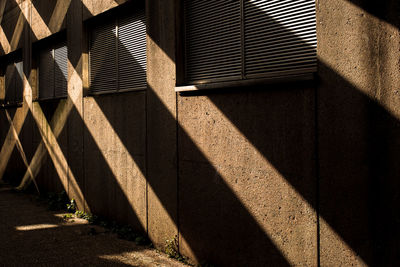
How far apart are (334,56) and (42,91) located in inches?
359

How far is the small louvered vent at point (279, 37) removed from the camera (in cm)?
417

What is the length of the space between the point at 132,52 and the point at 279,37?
334 cm

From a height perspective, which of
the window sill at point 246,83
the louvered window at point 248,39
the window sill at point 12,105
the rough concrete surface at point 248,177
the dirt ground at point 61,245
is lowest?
the dirt ground at point 61,245

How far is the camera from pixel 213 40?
537 centimetres

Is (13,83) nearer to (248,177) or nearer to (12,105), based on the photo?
(12,105)

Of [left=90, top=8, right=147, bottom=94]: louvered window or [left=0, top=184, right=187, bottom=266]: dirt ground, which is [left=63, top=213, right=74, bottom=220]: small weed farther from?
[left=90, top=8, right=147, bottom=94]: louvered window

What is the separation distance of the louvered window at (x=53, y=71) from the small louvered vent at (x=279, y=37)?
6.07 m

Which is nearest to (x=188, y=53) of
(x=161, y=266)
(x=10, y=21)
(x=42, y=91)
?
(x=161, y=266)

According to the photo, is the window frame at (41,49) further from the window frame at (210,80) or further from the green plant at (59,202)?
the window frame at (210,80)

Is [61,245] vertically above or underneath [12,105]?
underneath

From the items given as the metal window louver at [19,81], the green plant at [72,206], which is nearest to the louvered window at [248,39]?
the green plant at [72,206]

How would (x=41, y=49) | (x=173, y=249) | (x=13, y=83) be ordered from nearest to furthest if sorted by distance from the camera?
(x=173, y=249), (x=41, y=49), (x=13, y=83)

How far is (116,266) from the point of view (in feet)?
17.2

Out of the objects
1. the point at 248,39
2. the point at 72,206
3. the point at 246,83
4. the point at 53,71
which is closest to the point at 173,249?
the point at 246,83
